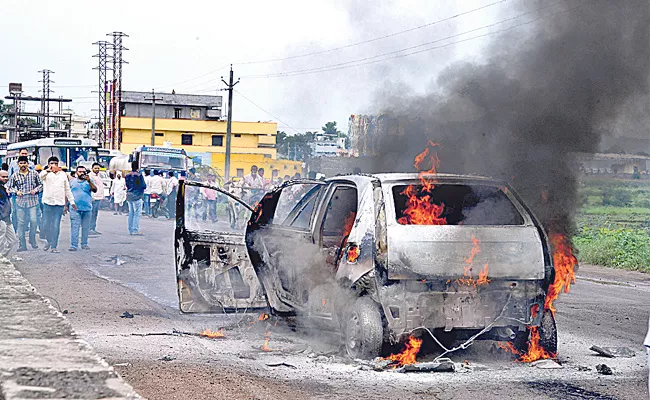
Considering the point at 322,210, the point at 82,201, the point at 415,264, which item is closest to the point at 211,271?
the point at 322,210

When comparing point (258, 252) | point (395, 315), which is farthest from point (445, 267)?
point (258, 252)

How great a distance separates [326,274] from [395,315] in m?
0.92

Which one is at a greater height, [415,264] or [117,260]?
[415,264]

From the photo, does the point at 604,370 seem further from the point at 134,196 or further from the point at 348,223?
the point at 134,196

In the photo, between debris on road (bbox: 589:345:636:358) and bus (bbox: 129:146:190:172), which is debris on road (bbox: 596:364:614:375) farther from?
bus (bbox: 129:146:190:172)

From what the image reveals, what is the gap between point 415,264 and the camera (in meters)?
6.30

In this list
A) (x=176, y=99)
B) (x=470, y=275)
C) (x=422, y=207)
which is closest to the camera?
(x=470, y=275)

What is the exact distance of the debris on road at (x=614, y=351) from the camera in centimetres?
701

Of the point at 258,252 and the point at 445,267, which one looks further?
the point at 258,252

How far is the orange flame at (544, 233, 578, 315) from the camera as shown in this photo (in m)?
6.78

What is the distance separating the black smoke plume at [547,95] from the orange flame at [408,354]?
11.3 ft

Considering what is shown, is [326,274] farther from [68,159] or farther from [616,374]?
[68,159]

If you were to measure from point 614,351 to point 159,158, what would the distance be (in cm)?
2653

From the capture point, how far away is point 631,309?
9852 millimetres
